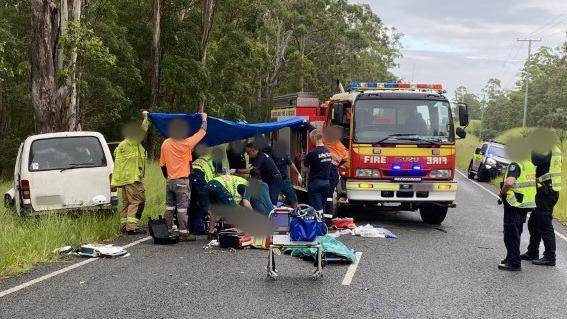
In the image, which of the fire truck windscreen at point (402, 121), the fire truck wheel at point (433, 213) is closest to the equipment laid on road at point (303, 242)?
the fire truck windscreen at point (402, 121)

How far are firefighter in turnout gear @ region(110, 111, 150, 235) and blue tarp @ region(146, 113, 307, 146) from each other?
249mm

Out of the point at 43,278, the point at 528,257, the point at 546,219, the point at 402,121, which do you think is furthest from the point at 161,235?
the point at 546,219

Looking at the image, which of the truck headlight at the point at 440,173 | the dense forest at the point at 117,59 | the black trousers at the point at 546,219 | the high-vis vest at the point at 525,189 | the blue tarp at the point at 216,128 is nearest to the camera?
the high-vis vest at the point at 525,189

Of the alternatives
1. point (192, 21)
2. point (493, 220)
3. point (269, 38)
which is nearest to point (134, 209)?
point (493, 220)

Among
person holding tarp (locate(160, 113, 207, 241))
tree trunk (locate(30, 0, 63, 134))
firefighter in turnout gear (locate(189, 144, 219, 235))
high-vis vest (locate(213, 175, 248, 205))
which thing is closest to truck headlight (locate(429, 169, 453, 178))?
high-vis vest (locate(213, 175, 248, 205))

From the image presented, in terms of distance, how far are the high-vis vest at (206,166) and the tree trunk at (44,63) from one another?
461 centimetres

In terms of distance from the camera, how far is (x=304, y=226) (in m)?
6.96

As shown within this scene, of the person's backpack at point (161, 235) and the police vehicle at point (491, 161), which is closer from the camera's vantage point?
the person's backpack at point (161, 235)

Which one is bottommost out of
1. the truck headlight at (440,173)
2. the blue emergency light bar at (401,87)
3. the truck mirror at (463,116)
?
the truck headlight at (440,173)

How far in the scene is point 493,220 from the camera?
44.7 ft

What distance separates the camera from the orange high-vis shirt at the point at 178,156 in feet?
30.5

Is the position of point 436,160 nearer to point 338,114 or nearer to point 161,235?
point 338,114

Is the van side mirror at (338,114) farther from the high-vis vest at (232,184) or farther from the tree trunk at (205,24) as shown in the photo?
the tree trunk at (205,24)

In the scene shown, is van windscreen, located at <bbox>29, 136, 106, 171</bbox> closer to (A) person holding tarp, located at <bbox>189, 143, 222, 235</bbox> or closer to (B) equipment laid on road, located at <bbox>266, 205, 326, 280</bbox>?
(A) person holding tarp, located at <bbox>189, 143, 222, 235</bbox>
